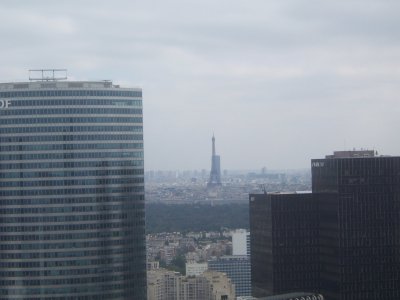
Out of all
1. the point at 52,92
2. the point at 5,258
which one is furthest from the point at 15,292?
the point at 52,92

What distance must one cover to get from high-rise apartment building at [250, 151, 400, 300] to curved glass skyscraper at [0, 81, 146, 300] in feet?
52.1

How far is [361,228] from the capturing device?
3652 inches

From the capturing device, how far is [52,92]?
290 ft

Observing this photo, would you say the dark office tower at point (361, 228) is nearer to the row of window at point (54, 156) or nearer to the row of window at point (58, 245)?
the row of window at point (58, 245)

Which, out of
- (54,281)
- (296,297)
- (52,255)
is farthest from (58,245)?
(296,297)

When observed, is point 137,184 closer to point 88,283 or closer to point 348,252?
point 88,283

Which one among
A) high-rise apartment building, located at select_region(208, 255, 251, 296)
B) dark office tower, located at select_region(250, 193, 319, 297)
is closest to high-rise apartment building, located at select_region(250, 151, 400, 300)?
dark office tower, located at select_region(250, 193, 319, 297)

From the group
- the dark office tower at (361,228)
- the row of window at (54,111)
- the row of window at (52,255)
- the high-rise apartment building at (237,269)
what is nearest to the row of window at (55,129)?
the row of window at (54,111)

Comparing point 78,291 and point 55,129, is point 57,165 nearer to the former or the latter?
point 55,129

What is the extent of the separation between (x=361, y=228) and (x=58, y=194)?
1131 inches

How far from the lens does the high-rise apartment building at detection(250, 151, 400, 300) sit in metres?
92.3

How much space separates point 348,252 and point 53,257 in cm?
2748

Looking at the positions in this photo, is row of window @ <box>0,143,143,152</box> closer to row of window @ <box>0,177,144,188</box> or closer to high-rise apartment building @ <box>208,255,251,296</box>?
row of window @ <box>0,177,144,188</box>

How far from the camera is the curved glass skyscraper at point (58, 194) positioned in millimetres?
87750
